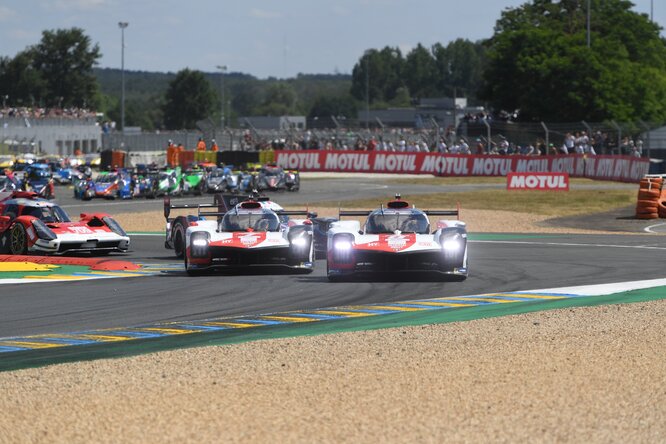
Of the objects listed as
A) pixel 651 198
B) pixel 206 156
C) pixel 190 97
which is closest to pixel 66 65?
pixel 190 97

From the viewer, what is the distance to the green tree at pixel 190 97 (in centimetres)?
16788

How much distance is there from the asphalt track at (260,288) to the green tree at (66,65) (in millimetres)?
118268

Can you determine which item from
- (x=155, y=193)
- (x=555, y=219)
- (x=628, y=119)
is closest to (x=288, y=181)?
(x=155, y=193)

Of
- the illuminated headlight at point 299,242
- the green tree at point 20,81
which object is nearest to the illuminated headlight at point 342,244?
the illuminated headlight at point 299,242

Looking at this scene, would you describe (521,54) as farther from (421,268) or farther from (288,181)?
(421,268)

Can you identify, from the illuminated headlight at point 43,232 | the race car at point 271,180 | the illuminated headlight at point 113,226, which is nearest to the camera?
the illuminated headlight at point 43,232

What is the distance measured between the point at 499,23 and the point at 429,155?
103ft

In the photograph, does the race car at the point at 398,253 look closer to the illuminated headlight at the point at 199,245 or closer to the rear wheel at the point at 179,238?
the illuminated headlight at the point at 199,245

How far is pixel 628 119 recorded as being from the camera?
7181cm

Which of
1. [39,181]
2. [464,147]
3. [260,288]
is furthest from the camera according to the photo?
[464,147]

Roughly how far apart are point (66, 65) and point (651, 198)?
116 meters

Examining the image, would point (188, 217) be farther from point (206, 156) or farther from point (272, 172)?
point (206, 156)

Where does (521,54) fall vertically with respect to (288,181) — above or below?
above

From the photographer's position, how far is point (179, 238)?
2383cm
